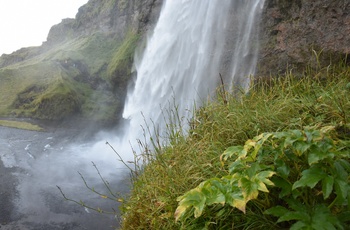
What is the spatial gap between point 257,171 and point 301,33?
19.5ft

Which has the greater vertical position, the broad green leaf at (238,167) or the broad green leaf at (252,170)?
the broad green leaf at (238,167)

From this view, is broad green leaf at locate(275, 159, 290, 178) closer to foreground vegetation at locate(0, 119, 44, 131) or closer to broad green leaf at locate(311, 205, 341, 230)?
broad green leaf at locate(311, 205, 341, 230)

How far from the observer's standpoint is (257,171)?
2.02m

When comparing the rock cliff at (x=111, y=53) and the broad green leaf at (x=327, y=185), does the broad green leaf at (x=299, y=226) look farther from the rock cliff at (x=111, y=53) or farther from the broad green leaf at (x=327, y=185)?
the rock cliff at (x=111, y=53)

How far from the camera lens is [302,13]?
7148mm

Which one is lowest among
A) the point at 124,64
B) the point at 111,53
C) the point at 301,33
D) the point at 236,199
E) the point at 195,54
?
the point at 236,199

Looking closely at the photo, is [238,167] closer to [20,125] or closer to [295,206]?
[295,206]

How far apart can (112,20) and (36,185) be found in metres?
22.2

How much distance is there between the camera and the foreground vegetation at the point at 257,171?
181 centimetres

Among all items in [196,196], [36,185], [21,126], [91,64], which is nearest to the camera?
[196,196]

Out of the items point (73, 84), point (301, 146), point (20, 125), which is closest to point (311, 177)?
point (301, 146)

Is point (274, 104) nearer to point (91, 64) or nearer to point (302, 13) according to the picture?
point (302, 13)

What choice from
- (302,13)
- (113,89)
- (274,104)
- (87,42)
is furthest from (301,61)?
(87,42)

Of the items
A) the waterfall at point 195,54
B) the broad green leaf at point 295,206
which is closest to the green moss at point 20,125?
the waterfall at point 195,54
